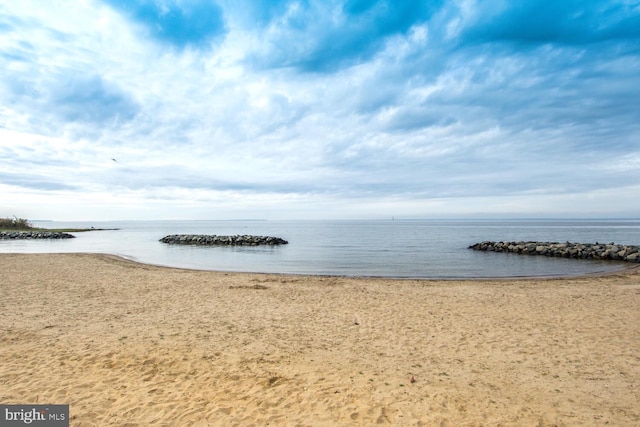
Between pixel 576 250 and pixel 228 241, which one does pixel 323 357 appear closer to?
pixel 576 250

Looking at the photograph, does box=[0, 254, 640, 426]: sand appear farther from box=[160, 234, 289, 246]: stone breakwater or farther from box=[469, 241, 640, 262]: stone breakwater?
box=[160, 234, 289, 246]: stone breakwater

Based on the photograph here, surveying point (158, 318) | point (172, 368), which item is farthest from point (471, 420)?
point (158, 318)

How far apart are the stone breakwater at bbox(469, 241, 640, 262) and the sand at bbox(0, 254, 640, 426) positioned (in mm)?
20731

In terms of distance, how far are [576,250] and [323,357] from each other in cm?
3497

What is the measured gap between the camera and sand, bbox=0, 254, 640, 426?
215 inches

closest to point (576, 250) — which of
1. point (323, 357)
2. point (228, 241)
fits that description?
point (323, 357)

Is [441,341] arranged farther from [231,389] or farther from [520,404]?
[231,389]

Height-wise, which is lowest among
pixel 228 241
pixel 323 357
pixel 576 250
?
pixel 323 357

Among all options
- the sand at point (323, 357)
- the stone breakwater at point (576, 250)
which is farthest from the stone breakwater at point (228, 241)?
the sand at point (323, 357)

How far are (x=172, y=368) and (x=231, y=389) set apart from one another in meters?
1.61

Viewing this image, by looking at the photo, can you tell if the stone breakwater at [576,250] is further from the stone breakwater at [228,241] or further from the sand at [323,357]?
the stone breakwater at [228,241]

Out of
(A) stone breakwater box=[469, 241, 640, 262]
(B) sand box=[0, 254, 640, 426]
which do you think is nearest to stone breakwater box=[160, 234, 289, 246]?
(A) stone breakwater box=[469, 241, 640, 262]

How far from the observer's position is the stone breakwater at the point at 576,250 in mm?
30459

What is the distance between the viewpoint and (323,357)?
7703 mm
